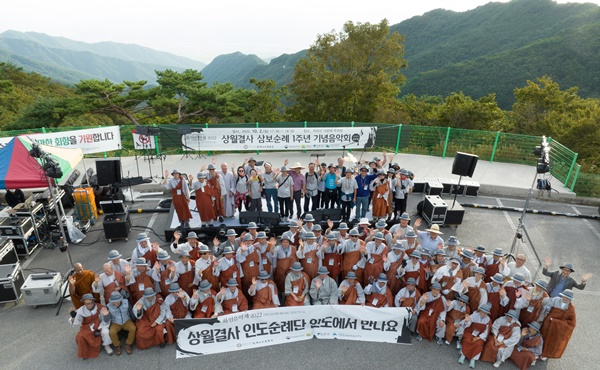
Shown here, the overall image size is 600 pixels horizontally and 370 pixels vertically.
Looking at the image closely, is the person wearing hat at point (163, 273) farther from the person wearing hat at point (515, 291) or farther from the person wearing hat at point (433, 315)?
the person wearing hat at point (515, 291)

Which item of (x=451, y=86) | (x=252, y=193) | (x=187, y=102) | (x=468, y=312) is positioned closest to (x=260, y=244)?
(x=252, y=193)

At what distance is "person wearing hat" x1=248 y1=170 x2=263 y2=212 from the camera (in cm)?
955

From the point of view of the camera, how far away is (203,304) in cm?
633

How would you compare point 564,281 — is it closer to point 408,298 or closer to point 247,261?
point 408,298

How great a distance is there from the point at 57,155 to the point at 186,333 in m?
6.71

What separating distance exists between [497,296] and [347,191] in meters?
4.45

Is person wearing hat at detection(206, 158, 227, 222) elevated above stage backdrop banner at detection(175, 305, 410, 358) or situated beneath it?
elevated above

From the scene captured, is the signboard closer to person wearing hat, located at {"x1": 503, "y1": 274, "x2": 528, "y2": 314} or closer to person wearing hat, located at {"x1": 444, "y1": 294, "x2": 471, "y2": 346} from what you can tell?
person wearing hat, located at {"x1": 444, "y1": 294, "x2": 471, "y2": 346}

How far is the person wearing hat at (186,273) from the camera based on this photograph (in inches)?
256

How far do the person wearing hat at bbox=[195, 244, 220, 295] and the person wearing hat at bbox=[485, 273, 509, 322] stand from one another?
15.5 feet

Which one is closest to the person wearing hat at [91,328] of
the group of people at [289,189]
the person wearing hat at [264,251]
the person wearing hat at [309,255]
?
the person wearing hat at [264,251]

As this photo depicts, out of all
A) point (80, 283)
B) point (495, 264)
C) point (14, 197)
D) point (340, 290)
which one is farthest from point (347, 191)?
point (14, 197)

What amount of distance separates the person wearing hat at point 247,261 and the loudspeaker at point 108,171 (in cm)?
531

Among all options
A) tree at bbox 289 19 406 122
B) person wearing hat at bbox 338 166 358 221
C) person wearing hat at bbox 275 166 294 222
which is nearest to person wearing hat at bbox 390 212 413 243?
person wearing hat at bbox 338 166 358 221
